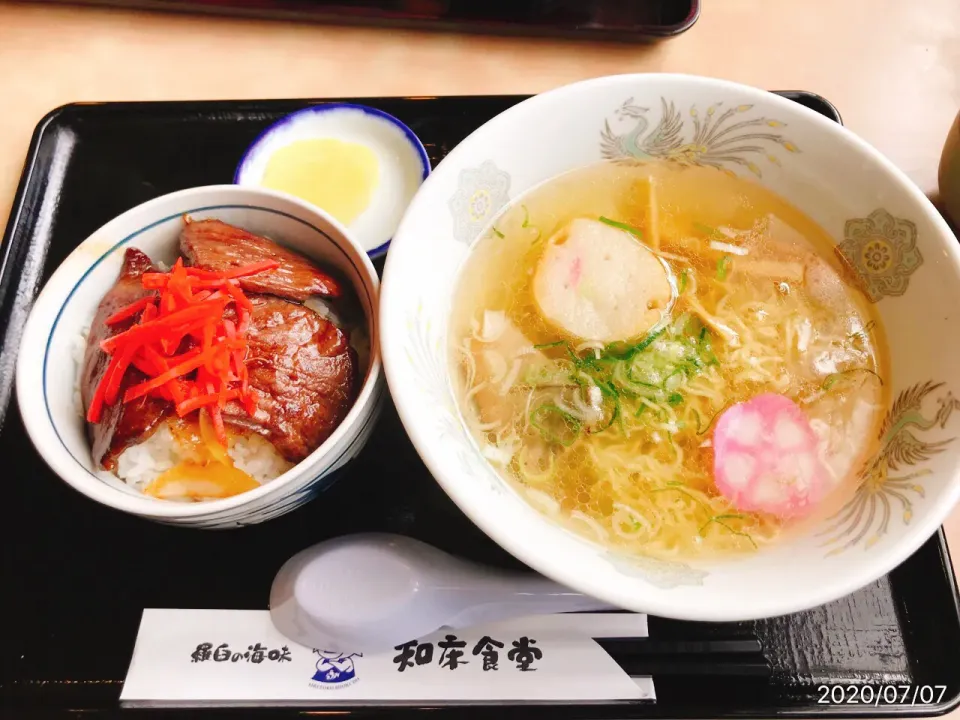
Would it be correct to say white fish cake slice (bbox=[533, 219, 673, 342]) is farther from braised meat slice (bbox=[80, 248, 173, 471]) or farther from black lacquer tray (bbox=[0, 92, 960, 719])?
braised meat slice (bbox=[80, 248, 173, 471])

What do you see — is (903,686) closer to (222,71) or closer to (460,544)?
(460,544)

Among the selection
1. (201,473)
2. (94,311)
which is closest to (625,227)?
(201,473)

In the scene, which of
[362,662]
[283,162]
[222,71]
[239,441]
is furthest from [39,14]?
[362,662]

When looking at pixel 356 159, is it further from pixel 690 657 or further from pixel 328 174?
pixel 690 657

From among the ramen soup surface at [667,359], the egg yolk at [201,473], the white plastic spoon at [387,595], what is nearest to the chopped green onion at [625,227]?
the ramen soup surface at [667,359]

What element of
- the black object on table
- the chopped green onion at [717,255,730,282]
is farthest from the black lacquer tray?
the black object on table
